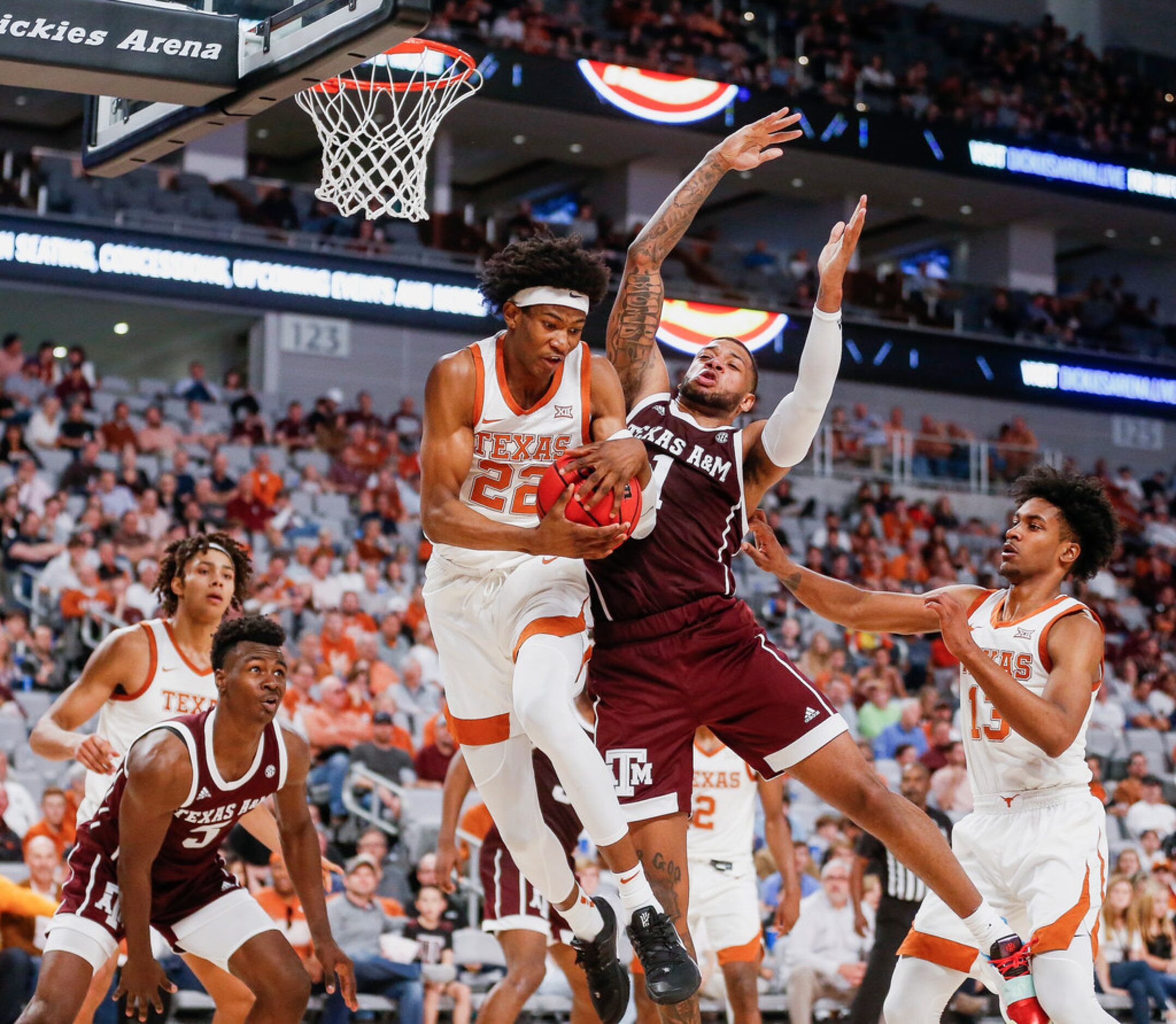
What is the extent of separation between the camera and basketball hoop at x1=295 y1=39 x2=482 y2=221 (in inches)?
262

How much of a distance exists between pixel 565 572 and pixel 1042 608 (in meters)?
1.79

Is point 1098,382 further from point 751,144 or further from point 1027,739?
point 1027,739

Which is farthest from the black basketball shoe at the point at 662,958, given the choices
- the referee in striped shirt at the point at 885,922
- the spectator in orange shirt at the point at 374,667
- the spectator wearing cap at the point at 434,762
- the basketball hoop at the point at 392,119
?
the spectator in orange shirt at the point at 374,667

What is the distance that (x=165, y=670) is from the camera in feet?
20.6

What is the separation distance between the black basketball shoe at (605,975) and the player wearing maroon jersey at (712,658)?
333 millimetres

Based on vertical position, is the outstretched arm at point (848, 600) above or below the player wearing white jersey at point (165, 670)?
above

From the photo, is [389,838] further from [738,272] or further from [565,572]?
[738,272]

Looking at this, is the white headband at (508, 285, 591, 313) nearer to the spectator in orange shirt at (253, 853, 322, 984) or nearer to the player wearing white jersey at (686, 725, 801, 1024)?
the player wearing white jersey at (686, 725, 801, 1024)

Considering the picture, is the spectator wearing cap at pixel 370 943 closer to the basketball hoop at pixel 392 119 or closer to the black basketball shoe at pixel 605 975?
the black basketball shoe at pixel 605 975

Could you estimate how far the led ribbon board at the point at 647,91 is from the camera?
824 inches

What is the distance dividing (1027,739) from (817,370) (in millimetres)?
1429

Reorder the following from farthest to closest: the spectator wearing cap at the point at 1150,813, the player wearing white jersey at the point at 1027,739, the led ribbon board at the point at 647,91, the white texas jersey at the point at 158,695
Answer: the led ribbon board at the point at 647,91
the spectator wearing cap at the point at 1150,813
the white texas jersey at the point at 158,695
the player wearing white jersey at the point at 1027,739

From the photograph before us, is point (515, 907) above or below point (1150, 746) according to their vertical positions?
above

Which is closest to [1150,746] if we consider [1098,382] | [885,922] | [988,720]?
[885,922]
